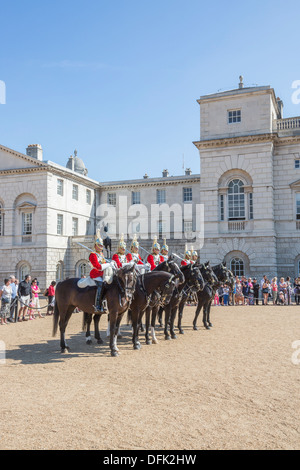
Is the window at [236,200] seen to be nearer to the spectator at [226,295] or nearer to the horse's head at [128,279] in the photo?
the spectator at [226,295]

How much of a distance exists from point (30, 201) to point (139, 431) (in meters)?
34.2

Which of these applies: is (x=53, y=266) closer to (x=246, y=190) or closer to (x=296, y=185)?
(x=246, y=190)

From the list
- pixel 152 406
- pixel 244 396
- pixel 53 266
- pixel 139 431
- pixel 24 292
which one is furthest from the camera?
pixel 53 266

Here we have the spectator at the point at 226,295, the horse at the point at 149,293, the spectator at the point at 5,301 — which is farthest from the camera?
the spectator at the point at 226,295

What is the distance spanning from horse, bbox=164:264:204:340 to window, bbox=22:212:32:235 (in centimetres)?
→ 2693

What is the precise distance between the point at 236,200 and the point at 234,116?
6404 mm

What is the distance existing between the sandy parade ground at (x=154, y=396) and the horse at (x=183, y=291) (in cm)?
96

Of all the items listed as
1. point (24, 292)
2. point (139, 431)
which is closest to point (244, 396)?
point (139, 431)

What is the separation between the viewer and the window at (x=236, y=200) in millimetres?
29995

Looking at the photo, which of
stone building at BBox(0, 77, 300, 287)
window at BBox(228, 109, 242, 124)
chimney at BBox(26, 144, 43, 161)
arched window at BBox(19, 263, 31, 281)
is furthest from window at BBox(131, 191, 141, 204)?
window at BBox(228, 109, 242, 124)

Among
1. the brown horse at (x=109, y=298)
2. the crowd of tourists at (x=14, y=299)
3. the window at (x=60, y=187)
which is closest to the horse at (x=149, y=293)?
the brown horse at (x=109, y=298)

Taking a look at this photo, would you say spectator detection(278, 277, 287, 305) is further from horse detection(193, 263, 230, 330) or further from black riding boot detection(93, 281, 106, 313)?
black riding boot detection(93, 281, 106, 313)

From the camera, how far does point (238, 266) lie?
1170 inches
